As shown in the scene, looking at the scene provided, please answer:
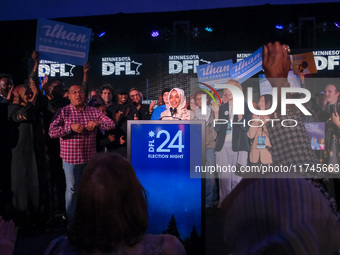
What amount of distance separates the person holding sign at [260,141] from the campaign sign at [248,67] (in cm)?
117

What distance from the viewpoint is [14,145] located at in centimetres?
412

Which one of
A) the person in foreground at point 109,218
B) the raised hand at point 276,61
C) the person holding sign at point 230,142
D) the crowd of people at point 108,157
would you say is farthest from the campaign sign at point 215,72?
the person in foreground at point 109,218

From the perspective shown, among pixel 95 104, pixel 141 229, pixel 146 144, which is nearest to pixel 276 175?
pixel 141 229

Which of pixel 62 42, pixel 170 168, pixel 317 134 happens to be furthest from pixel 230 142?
pixel 62 42

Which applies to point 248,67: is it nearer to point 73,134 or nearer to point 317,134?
point 317,134

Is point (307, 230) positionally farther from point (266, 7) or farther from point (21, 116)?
point (266, 7)

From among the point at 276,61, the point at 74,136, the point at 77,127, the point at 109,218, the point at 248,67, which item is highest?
the point at 248,67

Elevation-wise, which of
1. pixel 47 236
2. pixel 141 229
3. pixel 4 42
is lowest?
pixel 47 236

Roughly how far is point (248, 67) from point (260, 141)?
1821mm

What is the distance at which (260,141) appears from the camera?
206 inches

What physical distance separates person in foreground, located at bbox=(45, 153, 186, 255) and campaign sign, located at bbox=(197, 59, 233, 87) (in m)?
6.28

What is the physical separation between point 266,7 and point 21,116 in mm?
8099

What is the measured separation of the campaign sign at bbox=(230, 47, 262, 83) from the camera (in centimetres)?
629

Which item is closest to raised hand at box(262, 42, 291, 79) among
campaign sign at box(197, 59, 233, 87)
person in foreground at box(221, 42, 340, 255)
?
person in foreground at box(221, 42, 340, 255)
